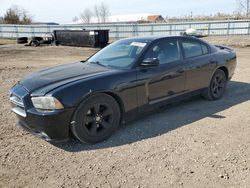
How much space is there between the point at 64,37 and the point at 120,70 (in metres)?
19.2

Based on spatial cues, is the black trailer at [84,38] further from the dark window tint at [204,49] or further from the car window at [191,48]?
the car window at [191,48]

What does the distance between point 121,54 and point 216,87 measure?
2.38 metres

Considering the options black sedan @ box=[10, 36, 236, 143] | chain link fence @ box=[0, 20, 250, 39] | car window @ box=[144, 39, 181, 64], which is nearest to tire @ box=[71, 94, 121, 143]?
black sedan @ box=[10, 36, 236, 143]

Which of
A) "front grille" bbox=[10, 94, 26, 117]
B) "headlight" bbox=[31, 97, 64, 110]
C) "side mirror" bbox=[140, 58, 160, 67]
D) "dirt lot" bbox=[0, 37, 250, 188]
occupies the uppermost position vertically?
"side mirror" bbox=[140, 58, 160, 67]

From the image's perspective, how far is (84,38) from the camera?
20.2m

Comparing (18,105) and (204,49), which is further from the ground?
(204,49)

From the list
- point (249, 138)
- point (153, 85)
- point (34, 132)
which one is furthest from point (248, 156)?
point (34, 132)

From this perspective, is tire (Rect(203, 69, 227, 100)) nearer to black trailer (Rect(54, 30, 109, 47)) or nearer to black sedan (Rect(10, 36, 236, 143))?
black sedan (Rect(10, 36, 236, 143))

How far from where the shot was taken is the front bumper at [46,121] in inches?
135

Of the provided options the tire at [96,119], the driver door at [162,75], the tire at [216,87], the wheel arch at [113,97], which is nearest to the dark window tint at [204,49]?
the tire at [216,87]

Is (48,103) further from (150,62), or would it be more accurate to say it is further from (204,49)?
(204,49)

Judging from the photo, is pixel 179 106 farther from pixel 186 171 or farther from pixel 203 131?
pixel 186 171

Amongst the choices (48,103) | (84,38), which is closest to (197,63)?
(48,103)

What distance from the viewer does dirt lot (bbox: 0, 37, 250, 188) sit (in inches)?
118
